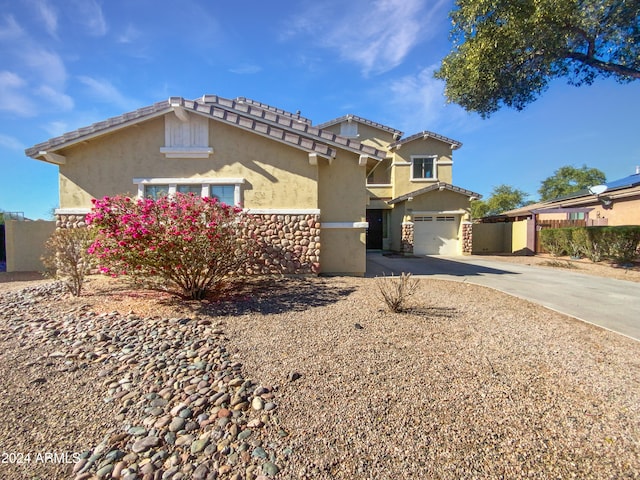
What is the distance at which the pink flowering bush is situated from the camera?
17.6ft

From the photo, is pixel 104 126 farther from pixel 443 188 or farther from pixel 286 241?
pixel 443 188

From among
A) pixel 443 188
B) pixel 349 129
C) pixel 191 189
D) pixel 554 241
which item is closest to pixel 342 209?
pixel 191 189

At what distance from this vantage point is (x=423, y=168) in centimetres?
1950

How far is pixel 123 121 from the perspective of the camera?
8406 millimetres

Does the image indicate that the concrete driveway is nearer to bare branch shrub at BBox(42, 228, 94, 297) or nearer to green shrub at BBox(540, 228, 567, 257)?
green shrub at BBox(540, 228, 567, 257)

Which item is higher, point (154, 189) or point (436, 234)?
point (154, 189)

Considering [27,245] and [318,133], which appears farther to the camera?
[27,245]

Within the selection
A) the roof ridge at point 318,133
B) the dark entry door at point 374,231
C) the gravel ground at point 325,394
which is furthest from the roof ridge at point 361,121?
the gravel ground at point 325,394

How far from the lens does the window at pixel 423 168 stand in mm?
19438

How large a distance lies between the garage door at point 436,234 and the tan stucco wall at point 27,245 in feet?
56.6

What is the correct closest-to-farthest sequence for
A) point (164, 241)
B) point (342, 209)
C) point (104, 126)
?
point (164, 241)
point (104, 126)
point (342, 209)

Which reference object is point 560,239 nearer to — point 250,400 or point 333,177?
point 333,177

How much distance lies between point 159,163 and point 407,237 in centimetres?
1340

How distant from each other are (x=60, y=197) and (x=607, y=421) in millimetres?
12742
